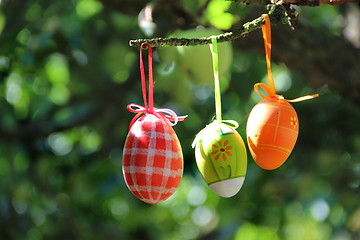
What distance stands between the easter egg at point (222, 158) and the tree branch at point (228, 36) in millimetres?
95

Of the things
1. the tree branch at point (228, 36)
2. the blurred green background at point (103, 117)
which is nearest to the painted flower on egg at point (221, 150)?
the tree branch at point (228, 36)

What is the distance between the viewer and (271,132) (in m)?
0.59

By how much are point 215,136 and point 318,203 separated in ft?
5.70

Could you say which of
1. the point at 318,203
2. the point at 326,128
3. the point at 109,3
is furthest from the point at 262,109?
the point at 318,203

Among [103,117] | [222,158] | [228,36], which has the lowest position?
[103,117]

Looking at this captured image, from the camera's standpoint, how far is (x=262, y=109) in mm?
593

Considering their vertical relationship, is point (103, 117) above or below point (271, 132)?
below

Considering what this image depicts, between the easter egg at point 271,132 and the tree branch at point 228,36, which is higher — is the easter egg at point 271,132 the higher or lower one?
the lower one

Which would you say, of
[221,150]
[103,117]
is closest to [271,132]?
[221,150]

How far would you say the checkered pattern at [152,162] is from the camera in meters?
0.57

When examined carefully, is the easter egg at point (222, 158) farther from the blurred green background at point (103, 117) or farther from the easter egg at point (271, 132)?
the blurred green background at point (103, 117)

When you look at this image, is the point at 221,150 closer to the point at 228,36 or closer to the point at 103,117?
the point at 228,36

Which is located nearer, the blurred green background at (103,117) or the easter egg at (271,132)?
the easter egg at (271,132)

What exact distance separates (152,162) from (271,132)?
127 mm
